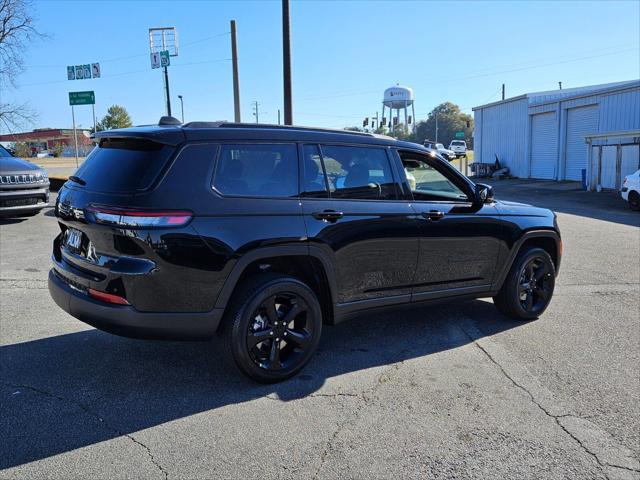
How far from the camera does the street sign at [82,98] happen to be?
21.9 meters

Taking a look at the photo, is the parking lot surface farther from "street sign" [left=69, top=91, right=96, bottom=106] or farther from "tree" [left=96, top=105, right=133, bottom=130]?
"tree" [left=96, top=105, right=133, bottom=130]

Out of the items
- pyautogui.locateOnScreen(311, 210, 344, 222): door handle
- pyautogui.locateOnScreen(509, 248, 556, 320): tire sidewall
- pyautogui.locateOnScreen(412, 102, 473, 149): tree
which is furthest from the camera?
pyautogui.locateOnScreen(412, 102, 473, 149): tree

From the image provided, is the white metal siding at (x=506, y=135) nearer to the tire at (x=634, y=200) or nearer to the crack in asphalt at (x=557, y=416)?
the tire at (x=634, y=200)

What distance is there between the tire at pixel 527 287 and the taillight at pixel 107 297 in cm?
371

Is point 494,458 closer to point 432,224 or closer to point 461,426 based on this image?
point 461,426

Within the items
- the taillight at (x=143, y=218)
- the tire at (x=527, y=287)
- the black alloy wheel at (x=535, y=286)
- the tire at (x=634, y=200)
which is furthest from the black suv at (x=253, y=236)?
the tire at (x=634, y=200)

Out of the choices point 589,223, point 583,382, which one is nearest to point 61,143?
point 589,223

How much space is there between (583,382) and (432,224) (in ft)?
5.62

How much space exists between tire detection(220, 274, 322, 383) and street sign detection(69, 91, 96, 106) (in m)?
20.5

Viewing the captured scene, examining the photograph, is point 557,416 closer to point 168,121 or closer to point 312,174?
point 312,174

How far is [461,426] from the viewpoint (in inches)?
138

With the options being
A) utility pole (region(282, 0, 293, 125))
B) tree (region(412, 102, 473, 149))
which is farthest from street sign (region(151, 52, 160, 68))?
tree (region(412, 102, 473, 149))

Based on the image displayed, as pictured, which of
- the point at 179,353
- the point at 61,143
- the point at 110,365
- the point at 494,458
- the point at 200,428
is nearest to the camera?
the point at 494,458

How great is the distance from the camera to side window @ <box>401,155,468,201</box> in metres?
5.02
